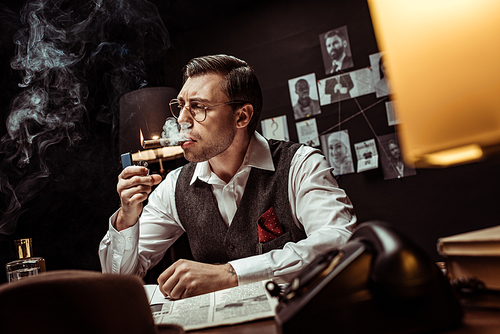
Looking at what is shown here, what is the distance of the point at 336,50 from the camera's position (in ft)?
8.83

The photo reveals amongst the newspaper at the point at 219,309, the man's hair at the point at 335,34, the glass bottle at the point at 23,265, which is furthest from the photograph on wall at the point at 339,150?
the glass bottle at the point at 23,265

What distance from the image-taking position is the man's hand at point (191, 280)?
0.93 meters

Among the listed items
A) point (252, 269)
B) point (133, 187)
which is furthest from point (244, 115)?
point (252, 269)

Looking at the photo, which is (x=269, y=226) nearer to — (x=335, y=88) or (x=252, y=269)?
(x=252, y=269)

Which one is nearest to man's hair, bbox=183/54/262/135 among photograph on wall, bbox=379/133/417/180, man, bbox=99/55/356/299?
man, bbox=99/55/356/299

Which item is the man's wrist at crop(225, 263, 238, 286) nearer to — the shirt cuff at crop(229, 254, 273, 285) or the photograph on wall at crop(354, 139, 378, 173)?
the shirt cuff at crop(229, 254, 273, 285)

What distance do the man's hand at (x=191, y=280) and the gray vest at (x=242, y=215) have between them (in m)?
0.50

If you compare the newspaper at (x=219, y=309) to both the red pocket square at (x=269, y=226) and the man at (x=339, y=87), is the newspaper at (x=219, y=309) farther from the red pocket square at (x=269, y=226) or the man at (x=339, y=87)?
the man at (x=339, y=87)

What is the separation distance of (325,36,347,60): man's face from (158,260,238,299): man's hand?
85.9 inches

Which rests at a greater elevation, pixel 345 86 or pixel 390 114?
pixel 345 86

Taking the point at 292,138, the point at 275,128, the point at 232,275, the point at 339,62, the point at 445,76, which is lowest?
the point at 232,275

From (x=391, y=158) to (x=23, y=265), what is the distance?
229cm

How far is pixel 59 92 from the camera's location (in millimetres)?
2289

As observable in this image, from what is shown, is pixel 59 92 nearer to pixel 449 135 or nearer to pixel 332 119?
pixel 332 119
